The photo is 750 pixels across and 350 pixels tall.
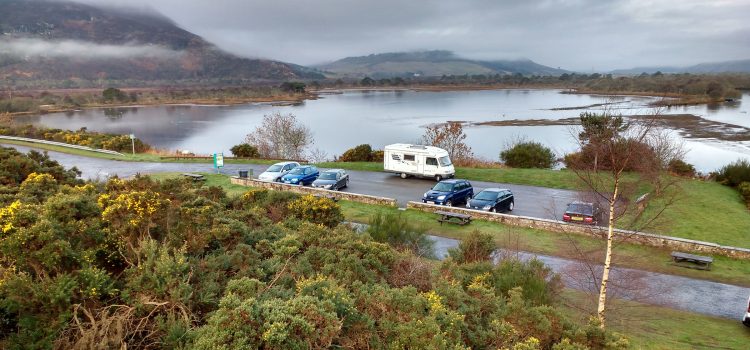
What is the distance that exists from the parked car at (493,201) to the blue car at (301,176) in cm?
929

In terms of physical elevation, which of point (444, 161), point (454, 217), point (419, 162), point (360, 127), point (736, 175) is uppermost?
point (444, 161)

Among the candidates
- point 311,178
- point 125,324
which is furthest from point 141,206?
point 311,178

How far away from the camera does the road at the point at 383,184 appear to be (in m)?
22.0

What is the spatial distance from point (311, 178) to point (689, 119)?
67.6 meters

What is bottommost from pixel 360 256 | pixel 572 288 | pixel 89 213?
pixel 572 288

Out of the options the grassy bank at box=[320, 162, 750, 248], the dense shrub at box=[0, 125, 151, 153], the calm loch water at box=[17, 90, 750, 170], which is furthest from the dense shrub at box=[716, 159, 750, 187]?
the dense shrub at box=[0, 125, 151, 153]

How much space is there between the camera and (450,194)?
70.6 ft

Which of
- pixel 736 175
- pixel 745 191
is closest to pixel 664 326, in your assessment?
pixel 745 191

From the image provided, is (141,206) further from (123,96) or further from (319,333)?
(123,96)

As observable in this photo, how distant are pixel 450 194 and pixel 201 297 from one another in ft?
52.5

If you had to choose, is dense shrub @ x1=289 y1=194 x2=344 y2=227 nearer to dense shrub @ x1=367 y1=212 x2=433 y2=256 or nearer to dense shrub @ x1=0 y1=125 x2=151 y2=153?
dense shrub @ x1=367 y1=212 x2=433 y2=256

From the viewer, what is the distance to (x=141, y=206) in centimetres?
796

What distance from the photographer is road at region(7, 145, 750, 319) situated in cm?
1181

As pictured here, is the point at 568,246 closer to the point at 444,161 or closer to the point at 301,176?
the point at 444,161
